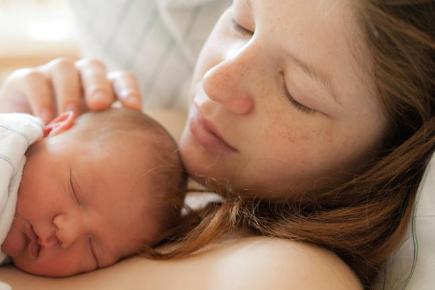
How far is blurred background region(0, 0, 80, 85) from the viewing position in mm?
2344

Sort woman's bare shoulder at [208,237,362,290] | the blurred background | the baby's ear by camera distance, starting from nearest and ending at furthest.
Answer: woman's bare shoulder at [208,237,362,290] → the baby's ear → the blurred background

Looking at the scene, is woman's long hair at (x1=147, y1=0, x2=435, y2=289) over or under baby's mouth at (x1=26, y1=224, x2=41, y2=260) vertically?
over

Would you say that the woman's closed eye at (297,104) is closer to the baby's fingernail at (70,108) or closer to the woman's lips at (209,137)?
the woman's lips at (209,137)

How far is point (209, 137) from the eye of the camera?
92 centimetres

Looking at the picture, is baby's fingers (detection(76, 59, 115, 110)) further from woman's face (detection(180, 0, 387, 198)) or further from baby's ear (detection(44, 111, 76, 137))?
woman's face (detection(180, 0, 387, 198))

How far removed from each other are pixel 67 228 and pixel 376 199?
478 millimetres

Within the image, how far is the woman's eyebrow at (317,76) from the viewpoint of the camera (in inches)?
30.5

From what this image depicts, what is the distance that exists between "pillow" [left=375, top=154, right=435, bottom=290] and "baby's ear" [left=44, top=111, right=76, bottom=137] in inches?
22.6

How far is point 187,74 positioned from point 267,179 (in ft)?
2.17

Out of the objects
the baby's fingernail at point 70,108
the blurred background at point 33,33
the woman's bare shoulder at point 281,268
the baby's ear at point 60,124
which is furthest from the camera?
the blurred background at point 33,33

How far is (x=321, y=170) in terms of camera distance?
2.89ft

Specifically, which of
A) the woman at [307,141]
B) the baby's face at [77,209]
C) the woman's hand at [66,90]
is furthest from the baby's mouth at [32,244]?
the woman's hand at [66,90]

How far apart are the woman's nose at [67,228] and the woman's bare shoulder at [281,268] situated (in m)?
0.24

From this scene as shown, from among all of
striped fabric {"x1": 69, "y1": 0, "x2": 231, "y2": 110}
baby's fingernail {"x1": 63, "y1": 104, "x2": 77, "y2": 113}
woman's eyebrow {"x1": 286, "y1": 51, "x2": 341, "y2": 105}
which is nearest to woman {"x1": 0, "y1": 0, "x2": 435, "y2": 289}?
woman's eyebrow {"x1": 286, "y1": 51, "x2": 341, "y2": 105}
